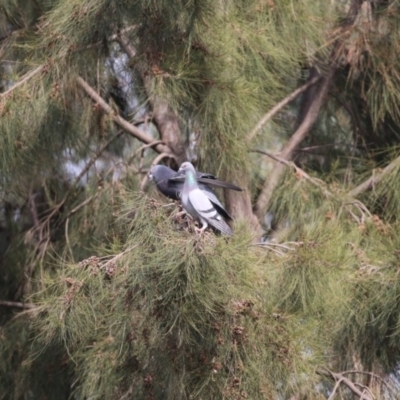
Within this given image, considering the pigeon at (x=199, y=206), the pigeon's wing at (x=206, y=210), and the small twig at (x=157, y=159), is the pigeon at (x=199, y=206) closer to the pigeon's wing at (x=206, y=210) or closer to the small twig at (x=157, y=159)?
the pigeon's wing at (x=206, y=210)

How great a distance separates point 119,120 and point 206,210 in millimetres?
660

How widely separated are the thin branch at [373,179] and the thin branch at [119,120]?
479 millimetres

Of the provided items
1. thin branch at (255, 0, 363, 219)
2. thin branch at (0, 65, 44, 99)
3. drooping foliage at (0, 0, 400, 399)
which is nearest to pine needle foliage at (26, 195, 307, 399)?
drooping foliage at (0, 0, 400, 399)

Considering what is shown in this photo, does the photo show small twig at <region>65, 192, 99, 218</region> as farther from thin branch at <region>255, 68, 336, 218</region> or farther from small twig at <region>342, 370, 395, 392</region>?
small twig at <region>342, 370, 395, 392</region>

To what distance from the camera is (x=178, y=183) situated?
2.51 metres

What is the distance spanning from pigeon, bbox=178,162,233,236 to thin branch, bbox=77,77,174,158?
1.73 feet

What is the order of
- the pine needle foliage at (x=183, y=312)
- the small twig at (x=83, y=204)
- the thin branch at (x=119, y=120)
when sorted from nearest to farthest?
1. the pine needle foliage at (x=183, y=312)
2. the thin branch at (x=119, y=120)
3. the small twig at (x=83, y=204)

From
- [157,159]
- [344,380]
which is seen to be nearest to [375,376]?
[344,380]

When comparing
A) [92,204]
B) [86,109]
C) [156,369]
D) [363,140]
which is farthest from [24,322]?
[363,140]

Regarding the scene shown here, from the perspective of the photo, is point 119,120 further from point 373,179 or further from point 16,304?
point 373,179

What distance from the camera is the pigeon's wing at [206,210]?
2.31 metres

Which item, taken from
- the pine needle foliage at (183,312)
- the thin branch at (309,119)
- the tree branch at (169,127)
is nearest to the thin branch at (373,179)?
the thin branch at (309,119)

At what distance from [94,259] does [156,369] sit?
0.86 feet

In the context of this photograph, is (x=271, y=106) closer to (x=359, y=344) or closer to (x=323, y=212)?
(x=323, y=212)
